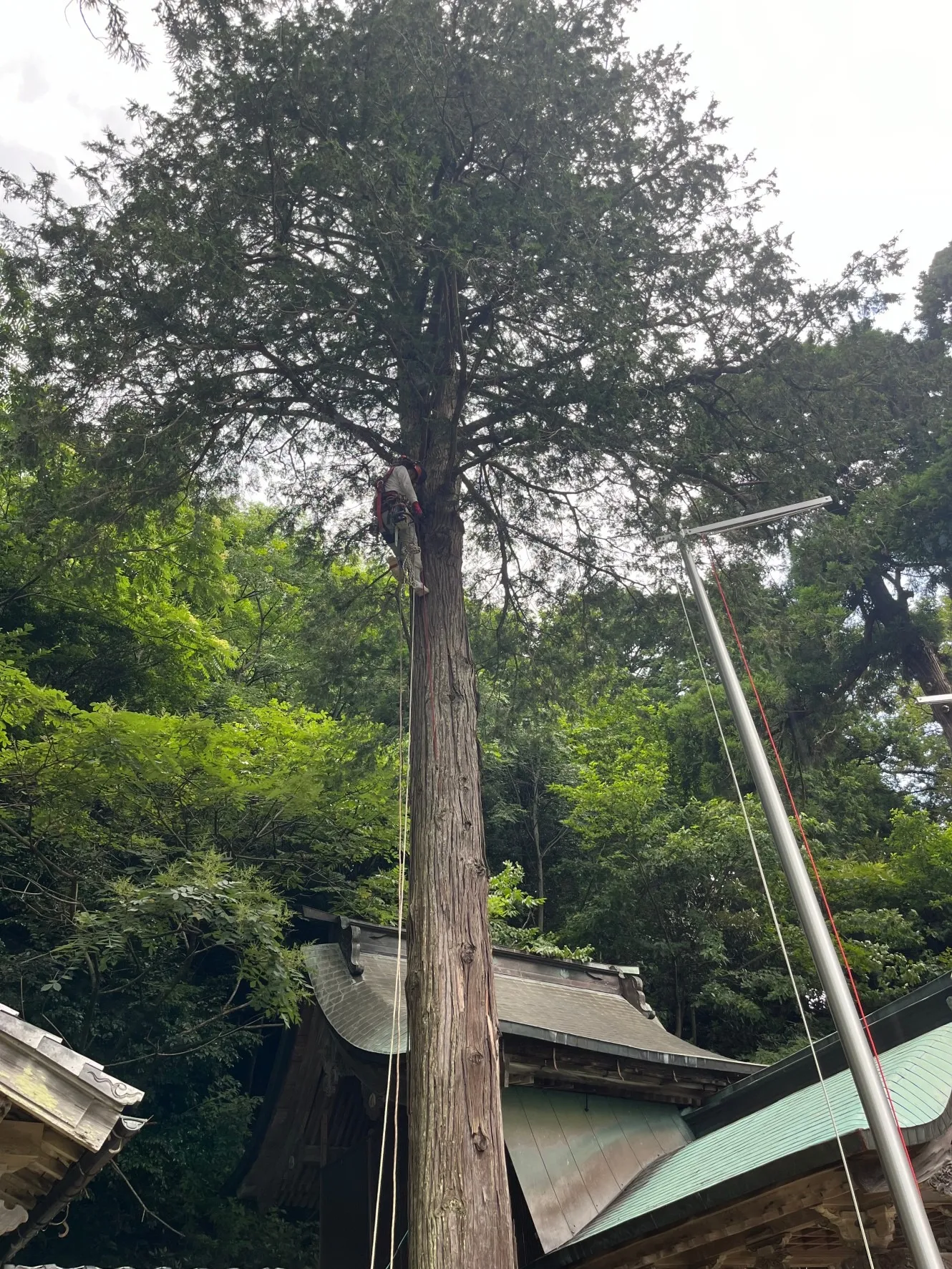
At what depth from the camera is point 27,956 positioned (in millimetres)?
7707

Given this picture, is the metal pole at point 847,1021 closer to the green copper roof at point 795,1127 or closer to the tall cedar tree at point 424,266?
the green copper roof at point 795,1127

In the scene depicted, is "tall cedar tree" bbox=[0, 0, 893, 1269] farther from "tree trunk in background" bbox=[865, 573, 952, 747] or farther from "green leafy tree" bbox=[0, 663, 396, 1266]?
"tree trunk in background" bbox=[865, 573, 952, 747]

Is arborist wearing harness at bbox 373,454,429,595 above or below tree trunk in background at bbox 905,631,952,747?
above

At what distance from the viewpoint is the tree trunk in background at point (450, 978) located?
3896 millimetres

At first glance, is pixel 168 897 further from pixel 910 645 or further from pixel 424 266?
pixel 910 645

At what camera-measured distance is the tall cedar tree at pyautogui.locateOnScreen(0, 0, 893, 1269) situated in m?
6.27

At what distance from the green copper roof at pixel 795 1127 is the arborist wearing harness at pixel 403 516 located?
382cm

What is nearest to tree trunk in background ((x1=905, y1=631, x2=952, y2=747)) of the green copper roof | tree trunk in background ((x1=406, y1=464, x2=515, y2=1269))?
the green copper roof

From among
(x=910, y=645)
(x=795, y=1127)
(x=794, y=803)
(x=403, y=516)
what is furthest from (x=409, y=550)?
(x=910, y=645)

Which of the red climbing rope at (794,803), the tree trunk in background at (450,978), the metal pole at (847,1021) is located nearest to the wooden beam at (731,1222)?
the red climbing rope at (794,803)

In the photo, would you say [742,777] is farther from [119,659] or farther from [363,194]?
[363,194]

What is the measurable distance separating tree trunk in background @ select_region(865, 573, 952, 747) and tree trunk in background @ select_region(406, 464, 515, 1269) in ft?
28.5

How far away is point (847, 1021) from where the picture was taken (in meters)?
2.81

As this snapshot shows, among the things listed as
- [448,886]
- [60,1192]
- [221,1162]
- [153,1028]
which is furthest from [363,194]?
[221,1162]
